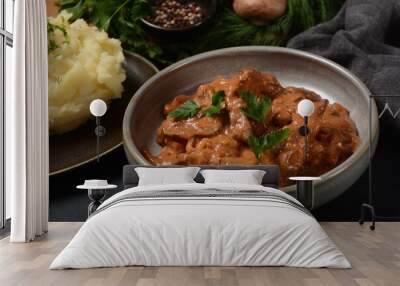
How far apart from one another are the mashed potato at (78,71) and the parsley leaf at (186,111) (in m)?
0.71

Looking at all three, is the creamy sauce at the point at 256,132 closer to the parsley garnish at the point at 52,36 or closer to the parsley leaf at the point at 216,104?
the parsley leaf at the point at 216,104

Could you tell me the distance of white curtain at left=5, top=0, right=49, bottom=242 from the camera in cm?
549

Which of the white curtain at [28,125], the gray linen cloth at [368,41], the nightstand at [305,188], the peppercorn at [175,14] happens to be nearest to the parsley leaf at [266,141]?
the nightstand at [305,188]

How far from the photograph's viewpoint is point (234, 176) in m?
5.95

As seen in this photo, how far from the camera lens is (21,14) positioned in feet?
18.2

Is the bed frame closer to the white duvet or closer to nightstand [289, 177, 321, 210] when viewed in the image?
nightstand [289, 177, 321, 210]

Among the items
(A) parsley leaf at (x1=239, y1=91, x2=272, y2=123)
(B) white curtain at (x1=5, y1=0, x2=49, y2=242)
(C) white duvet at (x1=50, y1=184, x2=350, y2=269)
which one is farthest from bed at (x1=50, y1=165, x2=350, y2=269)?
(A) parsley leaf at (x1=239, y1=91, x2=272, y2=123)

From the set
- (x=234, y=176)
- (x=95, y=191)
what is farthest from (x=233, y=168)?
(x=95, y=191)

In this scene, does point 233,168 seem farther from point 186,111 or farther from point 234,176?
point 186,111

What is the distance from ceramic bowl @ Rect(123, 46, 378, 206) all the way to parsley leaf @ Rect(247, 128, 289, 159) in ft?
2.35

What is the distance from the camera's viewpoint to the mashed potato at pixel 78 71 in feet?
21.2

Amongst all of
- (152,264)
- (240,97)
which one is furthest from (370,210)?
(152,264)

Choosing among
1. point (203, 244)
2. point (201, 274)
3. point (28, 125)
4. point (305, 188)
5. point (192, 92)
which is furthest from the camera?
point (192, 92)

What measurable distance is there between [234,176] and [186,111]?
0.98m
